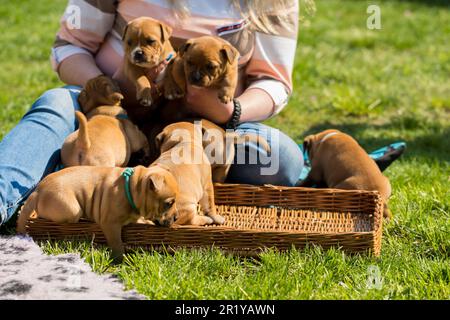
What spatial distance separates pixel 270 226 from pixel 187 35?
1273 mm

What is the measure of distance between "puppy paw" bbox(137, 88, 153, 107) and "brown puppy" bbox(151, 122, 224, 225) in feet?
0.76

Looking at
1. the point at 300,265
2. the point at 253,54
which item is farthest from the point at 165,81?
the point at 300,265

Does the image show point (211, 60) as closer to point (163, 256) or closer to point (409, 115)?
point (163, 256)

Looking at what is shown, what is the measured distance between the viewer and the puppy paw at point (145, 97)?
13.5 ft

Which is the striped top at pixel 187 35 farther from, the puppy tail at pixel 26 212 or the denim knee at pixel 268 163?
the puppy tail at pixel 26 212

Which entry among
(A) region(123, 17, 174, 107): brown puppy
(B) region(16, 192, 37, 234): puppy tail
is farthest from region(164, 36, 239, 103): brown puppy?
(B) region(16, 192, 37, 234): puppy tail

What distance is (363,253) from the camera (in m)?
3.41

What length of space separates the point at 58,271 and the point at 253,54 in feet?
6.69

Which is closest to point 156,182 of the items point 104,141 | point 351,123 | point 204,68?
point 104,141

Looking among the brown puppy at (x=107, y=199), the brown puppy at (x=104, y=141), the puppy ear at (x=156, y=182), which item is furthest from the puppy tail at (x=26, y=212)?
the puppy ear at (x=156, y=182)

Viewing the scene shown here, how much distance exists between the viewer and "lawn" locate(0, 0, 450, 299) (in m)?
3.08

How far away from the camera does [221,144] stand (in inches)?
159

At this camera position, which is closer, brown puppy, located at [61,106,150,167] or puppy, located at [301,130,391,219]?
brown puppy, located at [61,106,150,167]

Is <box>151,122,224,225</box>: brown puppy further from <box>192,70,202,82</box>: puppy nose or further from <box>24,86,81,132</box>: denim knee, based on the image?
<box>24,86,81,132</box>: denim knee
